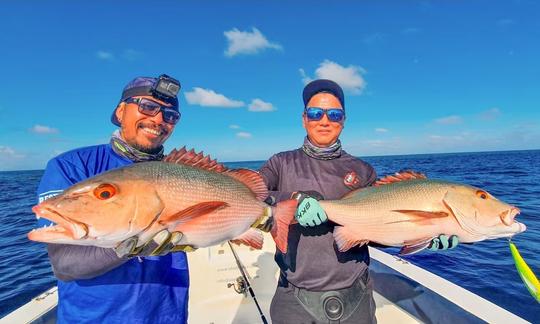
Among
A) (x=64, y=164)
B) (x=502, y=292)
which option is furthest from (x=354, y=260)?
(x=502, y=292)

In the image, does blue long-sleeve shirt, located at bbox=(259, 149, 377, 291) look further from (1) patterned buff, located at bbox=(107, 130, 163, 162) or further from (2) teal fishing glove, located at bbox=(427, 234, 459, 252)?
(1) patterned buff, located at bbox=(107, 130, 163, 162)

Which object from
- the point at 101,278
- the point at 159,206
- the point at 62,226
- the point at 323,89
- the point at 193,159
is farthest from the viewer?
the point at 323,89

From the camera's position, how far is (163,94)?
2613 mm

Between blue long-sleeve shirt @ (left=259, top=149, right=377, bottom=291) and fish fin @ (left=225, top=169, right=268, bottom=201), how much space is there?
213 mm

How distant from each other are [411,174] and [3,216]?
69.9ft

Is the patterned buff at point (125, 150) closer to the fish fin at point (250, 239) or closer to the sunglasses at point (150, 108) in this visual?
the sunglasses at point (150, 108)

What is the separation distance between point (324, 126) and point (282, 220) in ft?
3.74

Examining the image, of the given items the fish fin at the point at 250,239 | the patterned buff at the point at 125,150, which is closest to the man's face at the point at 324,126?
the fish fin at the point at 250,239

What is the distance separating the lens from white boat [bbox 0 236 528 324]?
337 cm

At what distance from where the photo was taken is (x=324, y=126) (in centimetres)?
314

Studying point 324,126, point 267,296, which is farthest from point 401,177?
point 267,296

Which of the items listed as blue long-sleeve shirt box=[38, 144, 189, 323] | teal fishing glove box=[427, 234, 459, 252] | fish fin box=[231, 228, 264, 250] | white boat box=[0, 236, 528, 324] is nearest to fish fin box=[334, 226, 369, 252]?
teal fishing glove box=[427, 234, 459, 252]

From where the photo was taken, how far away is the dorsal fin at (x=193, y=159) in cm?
237

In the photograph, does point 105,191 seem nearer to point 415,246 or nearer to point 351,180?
point 351,180
